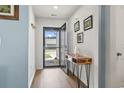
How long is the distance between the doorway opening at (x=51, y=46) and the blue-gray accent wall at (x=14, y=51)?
3.59 meters

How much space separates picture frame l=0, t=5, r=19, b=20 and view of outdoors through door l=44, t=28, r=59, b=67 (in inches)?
148

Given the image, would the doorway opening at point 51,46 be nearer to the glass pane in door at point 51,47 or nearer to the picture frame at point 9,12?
the glass pane in door at point 51,47

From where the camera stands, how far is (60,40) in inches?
239

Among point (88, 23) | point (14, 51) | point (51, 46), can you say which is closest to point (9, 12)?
point (14, 51)

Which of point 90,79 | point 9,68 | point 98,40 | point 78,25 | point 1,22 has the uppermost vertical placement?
point 78,25

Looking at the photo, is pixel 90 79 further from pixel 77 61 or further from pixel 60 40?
pixel 60 40

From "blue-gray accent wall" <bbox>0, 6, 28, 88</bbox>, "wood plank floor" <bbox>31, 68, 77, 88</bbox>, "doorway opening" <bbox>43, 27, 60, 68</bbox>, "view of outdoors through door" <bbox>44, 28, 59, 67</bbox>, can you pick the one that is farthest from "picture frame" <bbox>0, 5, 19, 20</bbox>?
"view of outdoors through door" <bbox>44, 28, 59, 67</bbox>

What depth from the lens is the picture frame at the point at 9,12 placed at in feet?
6.83

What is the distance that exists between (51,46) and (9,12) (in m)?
4.09

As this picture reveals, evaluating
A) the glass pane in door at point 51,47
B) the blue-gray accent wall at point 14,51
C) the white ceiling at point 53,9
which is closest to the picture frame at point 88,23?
the white ceiling at point 53,9

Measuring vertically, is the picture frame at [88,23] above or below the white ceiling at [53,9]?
below

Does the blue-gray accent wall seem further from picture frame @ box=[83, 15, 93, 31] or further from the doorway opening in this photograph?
the doorway opening
